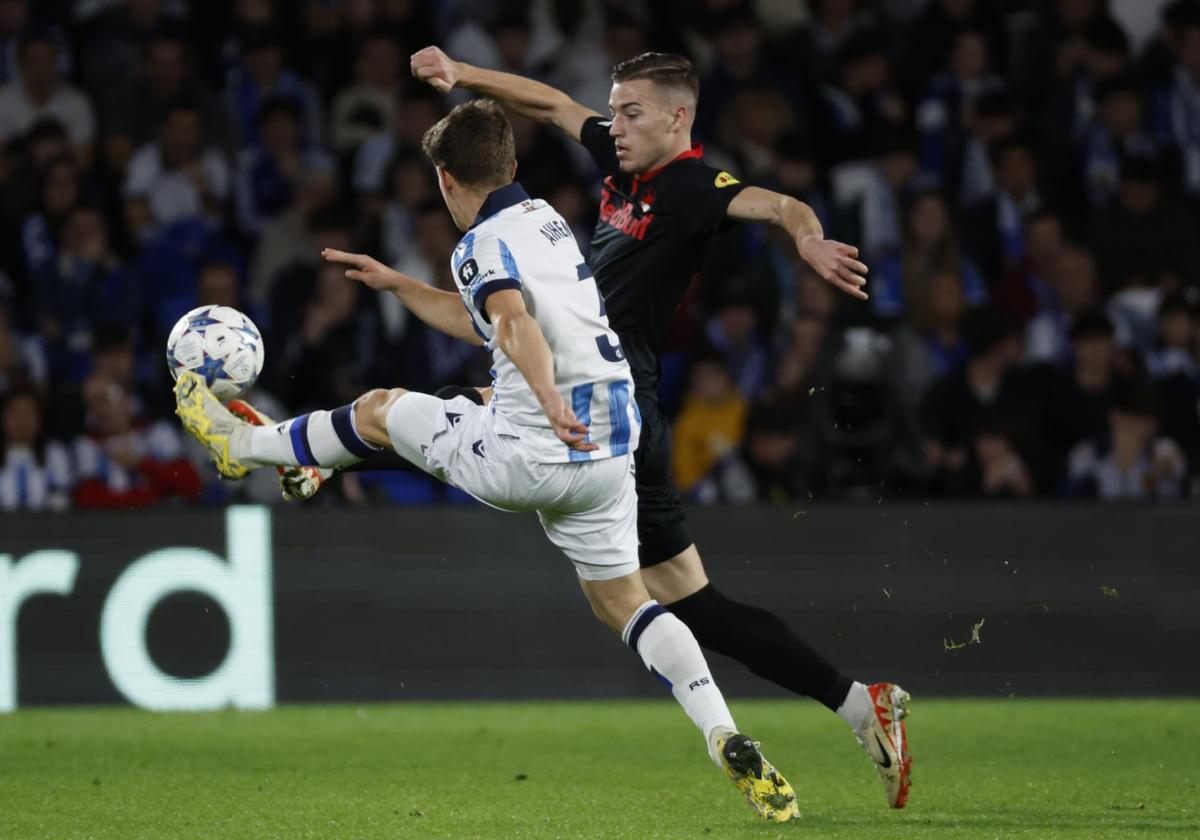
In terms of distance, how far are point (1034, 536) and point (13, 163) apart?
5899 mm

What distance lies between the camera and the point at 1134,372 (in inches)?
370

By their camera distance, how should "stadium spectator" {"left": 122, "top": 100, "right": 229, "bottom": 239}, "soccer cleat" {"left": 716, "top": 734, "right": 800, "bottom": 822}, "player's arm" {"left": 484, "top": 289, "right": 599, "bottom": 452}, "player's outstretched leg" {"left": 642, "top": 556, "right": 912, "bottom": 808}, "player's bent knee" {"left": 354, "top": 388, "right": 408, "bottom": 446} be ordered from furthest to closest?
"stadium spectator" {"left": 122, "top": 100, "right": 229, "bottom": 239} → "player's outstretched leg" {"left": 642, "top": 556, "right": 912, "bottom": 808} → "player's bent knee" {"left": 354, "top": 388, "right": 408, "bottom": 446} → "soccer cleat" {"left": 716, "top": 734, "right": 800, "bottom": 822} → "player's arm" {"left": 484, "top": 289, "right": 599, "bottom": 452}

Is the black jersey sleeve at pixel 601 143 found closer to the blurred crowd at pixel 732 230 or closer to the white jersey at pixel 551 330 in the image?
the white jersey at pixel 551 330

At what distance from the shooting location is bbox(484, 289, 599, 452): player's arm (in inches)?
190

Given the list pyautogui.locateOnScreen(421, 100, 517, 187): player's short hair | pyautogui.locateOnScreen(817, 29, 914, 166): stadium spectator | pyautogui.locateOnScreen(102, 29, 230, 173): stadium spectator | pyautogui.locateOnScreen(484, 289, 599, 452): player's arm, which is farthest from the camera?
pyautogui.locateOnScreen(102, 29, 230, 173): stadium spectator

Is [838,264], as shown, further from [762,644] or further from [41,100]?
[41,100]

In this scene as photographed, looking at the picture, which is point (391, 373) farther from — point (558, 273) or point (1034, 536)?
point (558, 273)

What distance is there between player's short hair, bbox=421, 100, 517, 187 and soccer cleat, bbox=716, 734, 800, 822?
1.61 m

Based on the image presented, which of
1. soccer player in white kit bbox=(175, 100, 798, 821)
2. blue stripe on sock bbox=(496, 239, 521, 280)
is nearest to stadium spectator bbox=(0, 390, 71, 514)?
soccer player in white kit bbox=(175, 100, 798, 821)

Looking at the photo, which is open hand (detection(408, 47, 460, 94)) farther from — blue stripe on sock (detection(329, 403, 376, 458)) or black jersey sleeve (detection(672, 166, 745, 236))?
blue stripe on sock (detection(329, 403, 376, 458))

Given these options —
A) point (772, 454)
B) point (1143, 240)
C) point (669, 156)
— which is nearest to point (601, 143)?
point (669, 156)

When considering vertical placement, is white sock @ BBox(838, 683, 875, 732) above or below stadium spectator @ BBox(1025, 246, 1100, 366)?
below

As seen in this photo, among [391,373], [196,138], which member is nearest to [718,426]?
[391,373]

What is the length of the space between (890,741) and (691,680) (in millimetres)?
655
